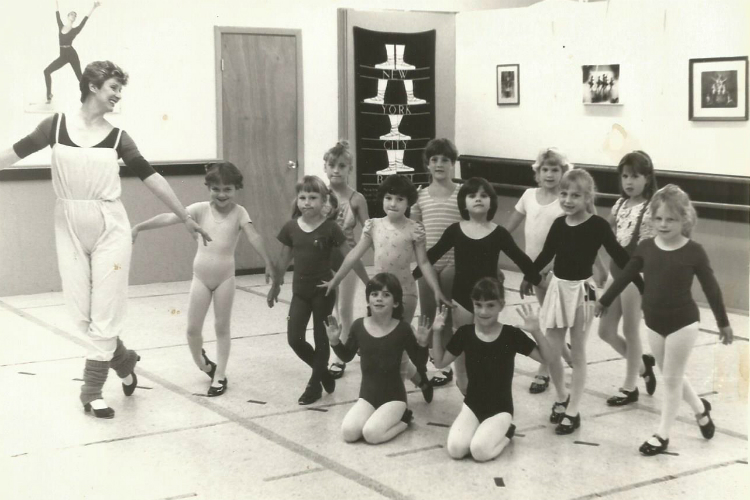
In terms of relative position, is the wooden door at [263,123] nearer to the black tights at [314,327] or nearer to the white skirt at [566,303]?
the black tights at [314,327]

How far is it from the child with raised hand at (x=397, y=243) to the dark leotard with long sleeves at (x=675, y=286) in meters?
1.14

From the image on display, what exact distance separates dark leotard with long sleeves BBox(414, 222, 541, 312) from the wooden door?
3.76 m

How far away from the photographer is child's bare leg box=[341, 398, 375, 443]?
187 inches

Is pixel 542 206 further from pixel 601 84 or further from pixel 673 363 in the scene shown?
pixel 601 84

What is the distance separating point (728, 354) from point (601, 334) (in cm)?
137

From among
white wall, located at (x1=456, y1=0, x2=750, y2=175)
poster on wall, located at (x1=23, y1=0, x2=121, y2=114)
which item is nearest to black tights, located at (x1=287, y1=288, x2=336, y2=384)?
poster on wall, located at (x1=23, y1=0, x2=121, y2=114)

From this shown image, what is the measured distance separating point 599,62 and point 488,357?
184 inches

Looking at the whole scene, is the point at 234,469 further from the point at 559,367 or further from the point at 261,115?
the point at 261,115

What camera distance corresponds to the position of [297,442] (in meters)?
4.78

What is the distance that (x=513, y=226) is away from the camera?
5812 millimetres

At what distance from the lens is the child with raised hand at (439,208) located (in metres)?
5.56

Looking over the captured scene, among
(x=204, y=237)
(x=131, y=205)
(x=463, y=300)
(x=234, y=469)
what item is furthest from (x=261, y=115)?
(x=234, y=469)

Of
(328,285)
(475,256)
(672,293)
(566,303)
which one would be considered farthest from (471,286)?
(672,293)

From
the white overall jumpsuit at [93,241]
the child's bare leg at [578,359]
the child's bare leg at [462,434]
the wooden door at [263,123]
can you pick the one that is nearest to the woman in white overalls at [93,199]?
the white overall jumpsuit at [93,241]
